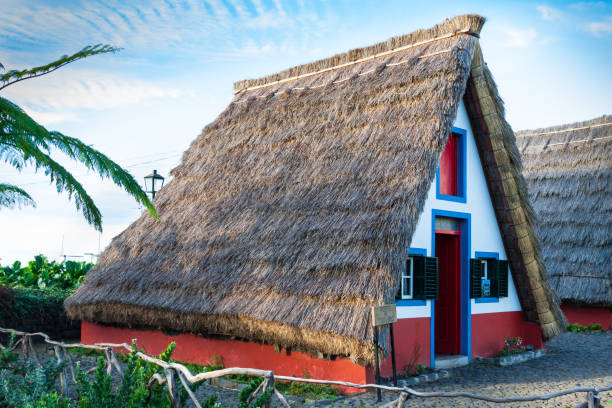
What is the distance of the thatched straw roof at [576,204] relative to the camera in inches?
602

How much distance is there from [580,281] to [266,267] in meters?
9.92

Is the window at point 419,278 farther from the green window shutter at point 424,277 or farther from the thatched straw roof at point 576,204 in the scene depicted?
the thatched straw roof at point 576,204

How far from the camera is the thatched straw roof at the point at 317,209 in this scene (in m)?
8.27

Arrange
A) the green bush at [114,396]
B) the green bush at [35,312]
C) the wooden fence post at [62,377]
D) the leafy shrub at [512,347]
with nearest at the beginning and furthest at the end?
the green bush at [114,396], the wooden fence post at [62,377], the leafy shrub at [512,347], the green bush at [35,312]

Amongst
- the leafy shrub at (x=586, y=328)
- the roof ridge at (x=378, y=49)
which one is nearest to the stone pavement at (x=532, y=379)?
the leafy shrub at (x=586, y=328)

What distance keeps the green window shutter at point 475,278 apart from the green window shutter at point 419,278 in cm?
152

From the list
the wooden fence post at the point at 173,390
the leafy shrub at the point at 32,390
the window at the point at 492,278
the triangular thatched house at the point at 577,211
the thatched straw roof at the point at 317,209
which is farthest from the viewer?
the triangular thatched house at the point at 577,211

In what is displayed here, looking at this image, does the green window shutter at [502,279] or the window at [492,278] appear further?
the green window shutter at [502,279]

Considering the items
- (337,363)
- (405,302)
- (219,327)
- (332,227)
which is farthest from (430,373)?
(219,327)

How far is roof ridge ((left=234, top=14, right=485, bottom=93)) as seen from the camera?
35.3 feet

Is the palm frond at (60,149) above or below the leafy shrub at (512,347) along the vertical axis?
above

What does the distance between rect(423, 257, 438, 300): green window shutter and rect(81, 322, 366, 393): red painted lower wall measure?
2055mm

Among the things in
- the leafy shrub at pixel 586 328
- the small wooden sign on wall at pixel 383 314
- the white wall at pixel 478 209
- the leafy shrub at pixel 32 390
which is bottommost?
the leafy shrub at pixel 586 328

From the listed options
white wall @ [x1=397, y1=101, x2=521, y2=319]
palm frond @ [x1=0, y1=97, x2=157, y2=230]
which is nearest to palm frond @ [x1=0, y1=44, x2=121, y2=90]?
palm frond @ [x1=0, y1=97, x2=157, y2=230]
